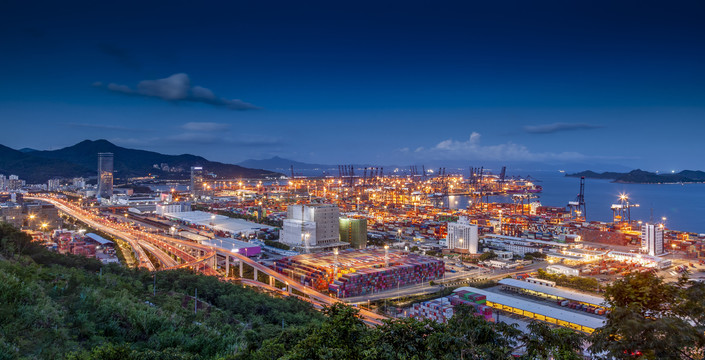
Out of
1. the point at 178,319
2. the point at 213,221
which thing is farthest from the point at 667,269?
the point at 213,221

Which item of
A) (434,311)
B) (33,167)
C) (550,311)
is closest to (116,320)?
(434,311)

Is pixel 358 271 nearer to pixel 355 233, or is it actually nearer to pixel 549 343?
pixel 355 233

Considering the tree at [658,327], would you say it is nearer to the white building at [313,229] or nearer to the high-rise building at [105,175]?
the white building at [313,229]

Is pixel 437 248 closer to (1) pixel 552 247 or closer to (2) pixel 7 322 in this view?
(1) pixel 552 247

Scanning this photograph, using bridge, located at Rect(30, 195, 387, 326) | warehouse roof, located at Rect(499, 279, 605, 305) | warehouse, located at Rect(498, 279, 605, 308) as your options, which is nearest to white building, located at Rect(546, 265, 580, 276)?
warehouse, located at Rect(498, 279, 605, 308)

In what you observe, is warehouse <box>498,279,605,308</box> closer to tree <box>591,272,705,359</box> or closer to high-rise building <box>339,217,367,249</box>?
high-rise building <box>339,217,367,249</box>

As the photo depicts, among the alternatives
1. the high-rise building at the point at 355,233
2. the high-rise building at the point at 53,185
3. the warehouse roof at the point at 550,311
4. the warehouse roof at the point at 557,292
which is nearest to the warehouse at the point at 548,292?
the warehouse roof at the point at 557,292
